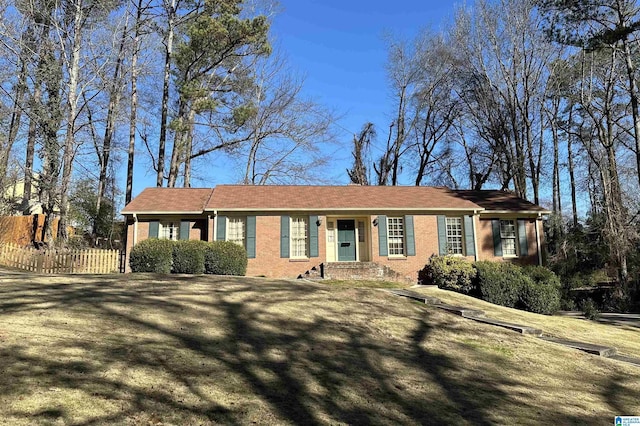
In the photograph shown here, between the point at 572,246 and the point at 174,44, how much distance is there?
83.9ft

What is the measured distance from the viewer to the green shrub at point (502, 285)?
15.8m

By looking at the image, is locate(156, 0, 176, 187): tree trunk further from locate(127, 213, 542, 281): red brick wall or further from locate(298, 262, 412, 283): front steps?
locate(298, 262, 412, 283): front steps

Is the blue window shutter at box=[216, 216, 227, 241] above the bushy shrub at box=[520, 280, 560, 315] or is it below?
above

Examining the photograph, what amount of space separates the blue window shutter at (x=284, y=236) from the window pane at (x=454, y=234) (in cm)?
745

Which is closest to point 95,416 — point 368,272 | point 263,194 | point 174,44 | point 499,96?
point 368,272

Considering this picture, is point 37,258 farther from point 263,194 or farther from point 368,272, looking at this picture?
point 368,272

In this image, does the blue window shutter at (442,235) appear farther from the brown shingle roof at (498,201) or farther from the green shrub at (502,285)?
the green shrub at (502,285)

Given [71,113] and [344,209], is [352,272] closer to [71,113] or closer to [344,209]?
[344,209]

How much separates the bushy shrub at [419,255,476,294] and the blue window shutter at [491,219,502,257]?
2.83m

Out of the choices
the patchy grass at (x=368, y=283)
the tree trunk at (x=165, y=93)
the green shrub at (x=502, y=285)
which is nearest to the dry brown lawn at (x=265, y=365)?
the patchy grass at (x=368, y=283)

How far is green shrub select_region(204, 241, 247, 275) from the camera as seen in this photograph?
647 inches

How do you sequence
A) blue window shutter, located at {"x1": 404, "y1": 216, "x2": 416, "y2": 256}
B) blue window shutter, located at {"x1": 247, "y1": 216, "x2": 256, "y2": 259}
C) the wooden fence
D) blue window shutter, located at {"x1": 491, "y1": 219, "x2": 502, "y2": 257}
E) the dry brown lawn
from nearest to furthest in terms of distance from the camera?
the dry brown lawn, the wooden fence, blue window shutter, located at {"x1": 247, "y1": 216, "x2": 256, "y2": 259}, blue window shutter, located at {"x1": 404, "y1": 216, "x2": 416, "y2": 256}, blue window shutter, located at {"x1": 491, "y1": 219, "x2": 502, "y2": 257}

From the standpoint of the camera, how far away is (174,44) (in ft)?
88.0

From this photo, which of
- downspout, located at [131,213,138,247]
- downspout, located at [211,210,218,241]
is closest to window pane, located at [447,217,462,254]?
downspout, located at [211,210,218,241]
